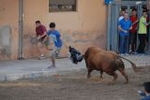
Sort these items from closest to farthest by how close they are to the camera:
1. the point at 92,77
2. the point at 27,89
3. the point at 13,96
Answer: the point at 13,96
the point at 27,89
the point at 92,77

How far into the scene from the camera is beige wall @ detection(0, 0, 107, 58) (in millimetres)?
19109

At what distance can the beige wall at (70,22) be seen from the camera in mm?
19109

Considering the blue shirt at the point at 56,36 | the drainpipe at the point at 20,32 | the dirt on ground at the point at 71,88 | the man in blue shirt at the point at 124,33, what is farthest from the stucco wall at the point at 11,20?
the man in blue shirt at the point at 124,33

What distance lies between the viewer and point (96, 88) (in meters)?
14.2

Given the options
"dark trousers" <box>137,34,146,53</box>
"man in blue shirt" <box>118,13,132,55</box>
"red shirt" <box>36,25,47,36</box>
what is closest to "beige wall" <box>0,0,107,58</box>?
"red shirt" <box>36,25,47,36</box>

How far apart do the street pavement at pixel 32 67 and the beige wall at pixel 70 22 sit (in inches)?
32.3

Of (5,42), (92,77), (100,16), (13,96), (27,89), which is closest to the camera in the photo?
(13,96)

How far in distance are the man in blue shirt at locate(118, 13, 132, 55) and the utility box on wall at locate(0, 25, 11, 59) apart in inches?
175

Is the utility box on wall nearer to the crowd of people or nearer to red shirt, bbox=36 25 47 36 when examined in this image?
red shirt, bbox=36 25 47 36

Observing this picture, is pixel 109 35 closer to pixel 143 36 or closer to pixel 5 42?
pixel 143 36

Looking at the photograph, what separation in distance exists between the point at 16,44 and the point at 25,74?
3.30 m

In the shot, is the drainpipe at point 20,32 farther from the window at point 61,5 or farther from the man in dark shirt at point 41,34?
the window at point 61,5

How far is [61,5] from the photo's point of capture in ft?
66.0

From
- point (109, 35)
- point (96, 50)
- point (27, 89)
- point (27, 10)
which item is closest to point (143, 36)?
point (109, 35)
